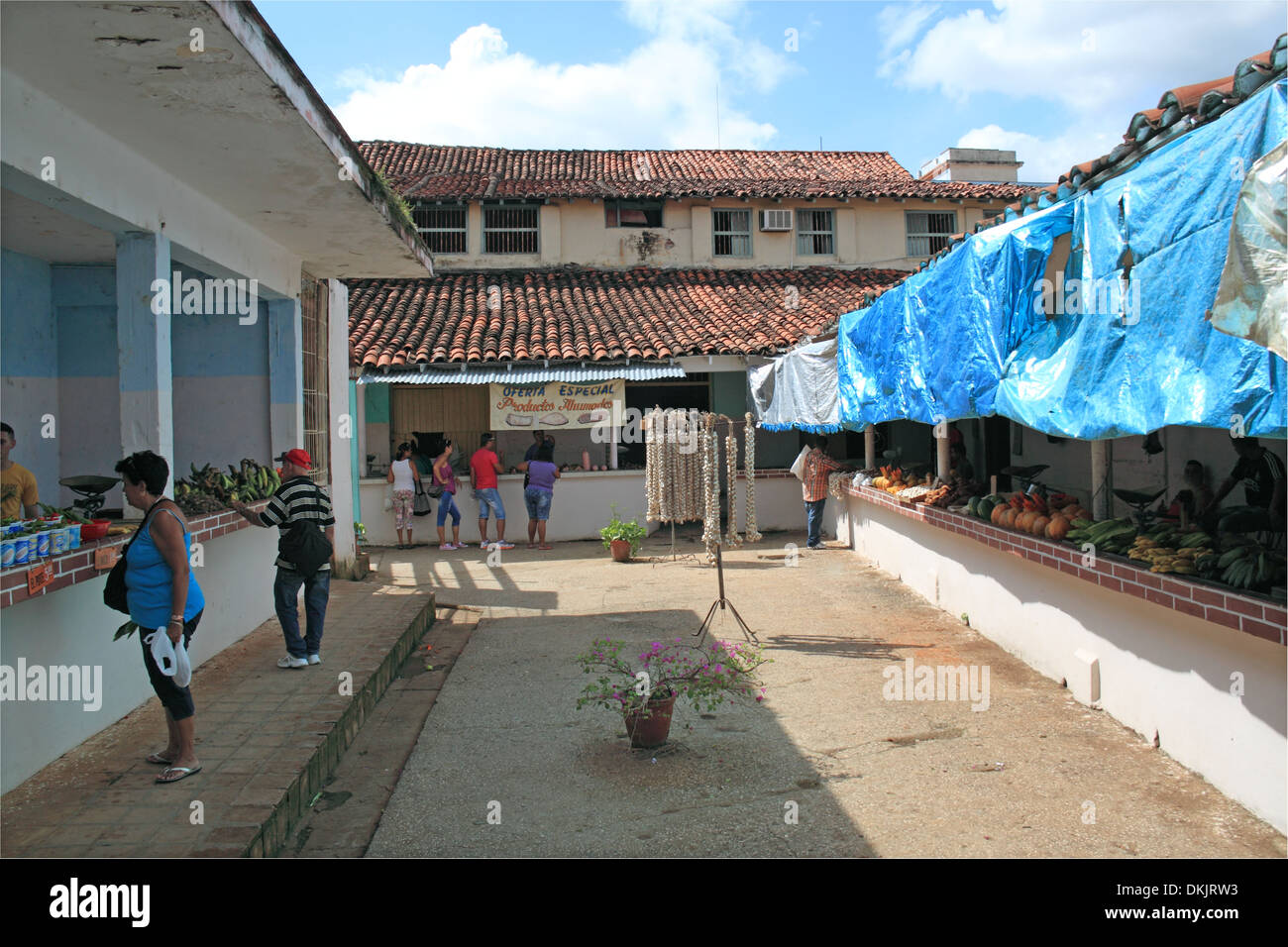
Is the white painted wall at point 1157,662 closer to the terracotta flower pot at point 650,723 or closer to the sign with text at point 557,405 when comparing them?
the terracotta flower pot at point 650,723

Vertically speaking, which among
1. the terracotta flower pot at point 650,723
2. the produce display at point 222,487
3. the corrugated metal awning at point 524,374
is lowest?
the terracotta flower pot at point 650,723

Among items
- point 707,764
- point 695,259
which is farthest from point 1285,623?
point 695,259

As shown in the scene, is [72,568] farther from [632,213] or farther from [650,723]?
[632,213]

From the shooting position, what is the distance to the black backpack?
22.7 feet

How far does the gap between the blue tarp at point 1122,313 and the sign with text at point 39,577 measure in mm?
5441

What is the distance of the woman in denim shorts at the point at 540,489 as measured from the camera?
1492cm

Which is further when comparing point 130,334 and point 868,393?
point 868,393

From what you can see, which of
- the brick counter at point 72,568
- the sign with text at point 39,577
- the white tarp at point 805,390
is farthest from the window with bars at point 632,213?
the sign with text at point 39,577

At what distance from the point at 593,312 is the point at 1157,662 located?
13.5 m

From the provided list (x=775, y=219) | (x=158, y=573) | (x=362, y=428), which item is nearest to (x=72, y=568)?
(x=158, y=573)

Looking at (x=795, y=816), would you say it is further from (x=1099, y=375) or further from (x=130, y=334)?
(x=130, y=334)

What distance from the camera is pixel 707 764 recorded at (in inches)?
222

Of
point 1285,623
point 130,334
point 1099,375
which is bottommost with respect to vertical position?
point 1285,623
